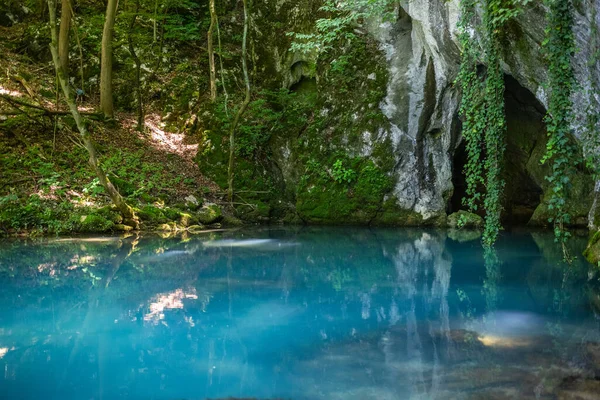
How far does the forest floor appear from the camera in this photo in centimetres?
1201

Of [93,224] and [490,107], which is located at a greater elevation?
[490,107]

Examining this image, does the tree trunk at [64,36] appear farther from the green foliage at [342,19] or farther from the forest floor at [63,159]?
the green foliage at [342,19]

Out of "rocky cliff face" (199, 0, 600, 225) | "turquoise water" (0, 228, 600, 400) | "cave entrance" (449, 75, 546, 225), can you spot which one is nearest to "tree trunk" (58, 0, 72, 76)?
"rocky cliff face" (199, 0, 600, 225)

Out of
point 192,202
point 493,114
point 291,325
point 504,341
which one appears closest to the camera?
point 504,341

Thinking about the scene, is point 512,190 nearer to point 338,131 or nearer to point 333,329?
point 338,131

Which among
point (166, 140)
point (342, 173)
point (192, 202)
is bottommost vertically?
point (192, 202)

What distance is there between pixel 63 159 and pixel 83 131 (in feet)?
11.3

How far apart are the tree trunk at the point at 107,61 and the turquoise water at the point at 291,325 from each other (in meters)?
7.77

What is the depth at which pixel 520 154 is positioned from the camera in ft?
54.0

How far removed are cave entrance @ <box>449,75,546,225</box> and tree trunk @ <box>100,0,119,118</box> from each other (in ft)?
38.5

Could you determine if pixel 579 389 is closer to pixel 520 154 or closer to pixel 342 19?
pixel 342 19

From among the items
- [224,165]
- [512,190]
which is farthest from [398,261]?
[512,190]

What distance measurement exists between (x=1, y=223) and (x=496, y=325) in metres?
10.9

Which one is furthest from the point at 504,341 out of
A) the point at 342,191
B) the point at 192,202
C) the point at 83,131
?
the point at 192,202
